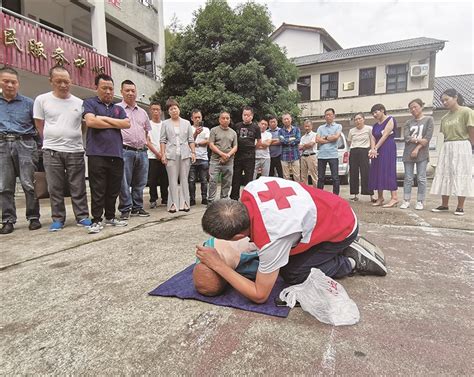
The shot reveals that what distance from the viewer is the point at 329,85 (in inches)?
763

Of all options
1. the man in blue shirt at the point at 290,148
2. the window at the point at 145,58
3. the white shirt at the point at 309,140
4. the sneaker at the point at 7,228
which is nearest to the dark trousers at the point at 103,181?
the sneaker at the point at 7,228

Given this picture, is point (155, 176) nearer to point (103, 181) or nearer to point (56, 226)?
point (103, 181)

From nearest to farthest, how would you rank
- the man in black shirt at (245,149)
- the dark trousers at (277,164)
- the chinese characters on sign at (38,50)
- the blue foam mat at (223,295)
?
the blue foam mat at (223,295)
the man in black shirt at (245,149)
the dark trousers at (277,164)
the chinese characters on sign at (38,50)

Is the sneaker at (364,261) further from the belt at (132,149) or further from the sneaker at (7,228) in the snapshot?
the sneaker at (7,228)

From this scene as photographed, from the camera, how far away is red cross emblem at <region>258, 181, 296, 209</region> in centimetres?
161

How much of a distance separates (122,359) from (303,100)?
2044 cm

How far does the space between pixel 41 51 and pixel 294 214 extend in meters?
8.93

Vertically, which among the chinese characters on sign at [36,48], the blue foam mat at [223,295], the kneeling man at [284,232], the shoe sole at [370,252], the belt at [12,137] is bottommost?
the blue foam mat at [223,295]

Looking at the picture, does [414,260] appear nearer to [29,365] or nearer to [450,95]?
[29,365]

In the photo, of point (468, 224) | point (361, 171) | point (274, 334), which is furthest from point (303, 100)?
point (274, 334)

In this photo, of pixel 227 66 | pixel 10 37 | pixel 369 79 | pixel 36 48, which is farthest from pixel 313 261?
pixel 369 79

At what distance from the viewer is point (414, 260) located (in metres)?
2.51

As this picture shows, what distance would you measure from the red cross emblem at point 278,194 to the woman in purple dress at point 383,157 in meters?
4.04

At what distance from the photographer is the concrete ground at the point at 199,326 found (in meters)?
1.24
